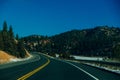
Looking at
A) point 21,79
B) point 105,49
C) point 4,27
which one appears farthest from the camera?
point 105,49

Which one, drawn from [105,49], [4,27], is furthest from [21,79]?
[105,49]

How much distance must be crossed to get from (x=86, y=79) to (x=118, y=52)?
373 feet

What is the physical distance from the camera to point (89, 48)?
19900 cm

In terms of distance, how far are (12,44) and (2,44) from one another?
23.3ft

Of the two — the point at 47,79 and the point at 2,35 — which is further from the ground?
the point at 2,35

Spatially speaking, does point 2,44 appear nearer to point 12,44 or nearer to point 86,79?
point 12,44

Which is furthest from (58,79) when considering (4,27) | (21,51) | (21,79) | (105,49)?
(105,49)

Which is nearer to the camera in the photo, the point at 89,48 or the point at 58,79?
the point at 58,79

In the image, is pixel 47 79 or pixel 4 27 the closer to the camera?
pixel 47 79

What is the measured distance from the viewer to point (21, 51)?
121m

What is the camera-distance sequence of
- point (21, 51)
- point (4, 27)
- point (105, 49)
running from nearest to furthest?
1. point (21, 51)
2. point (4, 27)
3. point (105, 49)

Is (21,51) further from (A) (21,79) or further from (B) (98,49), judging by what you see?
(A) (21,79)

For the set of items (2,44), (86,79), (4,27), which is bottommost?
(86,79)

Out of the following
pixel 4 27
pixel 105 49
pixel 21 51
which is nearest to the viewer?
pixel 21 51
